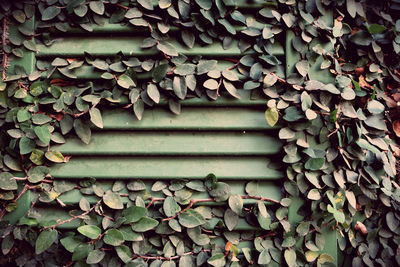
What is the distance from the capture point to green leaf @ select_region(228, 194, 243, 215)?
155cm

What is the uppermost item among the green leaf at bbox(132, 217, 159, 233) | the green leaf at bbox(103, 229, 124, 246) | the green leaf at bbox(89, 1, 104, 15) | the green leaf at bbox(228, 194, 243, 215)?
the green leaf at bbox(89, 1, 104, 15)

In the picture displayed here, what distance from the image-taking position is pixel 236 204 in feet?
5.10

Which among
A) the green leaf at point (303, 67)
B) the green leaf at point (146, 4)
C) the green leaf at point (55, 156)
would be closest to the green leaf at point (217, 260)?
the green leaf at point (55, 156)

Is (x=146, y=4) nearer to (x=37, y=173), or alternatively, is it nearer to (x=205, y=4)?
(x=205, y=4)

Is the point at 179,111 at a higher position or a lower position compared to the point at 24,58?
lower

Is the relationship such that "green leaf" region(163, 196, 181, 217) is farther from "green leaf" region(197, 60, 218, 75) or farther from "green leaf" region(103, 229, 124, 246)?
"green leaf" region(197, 60, 218, 75)

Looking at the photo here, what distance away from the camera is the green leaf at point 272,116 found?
156cm

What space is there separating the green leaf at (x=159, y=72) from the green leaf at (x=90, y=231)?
752mm

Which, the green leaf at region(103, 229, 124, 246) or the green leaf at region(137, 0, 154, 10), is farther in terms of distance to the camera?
the green leaf at region(137, 0, 154, 10)

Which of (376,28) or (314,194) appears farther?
(376,28)

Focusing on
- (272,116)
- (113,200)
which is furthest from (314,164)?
(113,200)

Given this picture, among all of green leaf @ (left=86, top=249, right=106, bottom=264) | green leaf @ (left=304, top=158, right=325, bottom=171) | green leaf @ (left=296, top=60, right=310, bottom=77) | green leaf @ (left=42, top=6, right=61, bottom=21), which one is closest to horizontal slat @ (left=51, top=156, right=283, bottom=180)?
green leaf @ (left=304, top=158, right=325, bottom=171)

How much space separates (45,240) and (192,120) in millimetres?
884

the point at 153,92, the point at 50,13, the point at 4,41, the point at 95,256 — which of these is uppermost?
the point at 50,13
